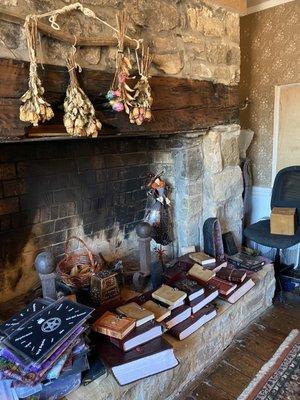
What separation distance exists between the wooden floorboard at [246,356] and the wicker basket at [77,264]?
2.28 ft

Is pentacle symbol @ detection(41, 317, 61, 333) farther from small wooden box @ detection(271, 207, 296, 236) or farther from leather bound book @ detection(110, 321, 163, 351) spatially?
small wooden box @ detection(271, 207, 296, 236)

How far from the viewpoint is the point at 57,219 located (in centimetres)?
167

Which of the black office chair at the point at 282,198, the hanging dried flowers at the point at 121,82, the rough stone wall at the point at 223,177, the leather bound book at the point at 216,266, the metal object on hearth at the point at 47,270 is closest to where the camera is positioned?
the hanging dried flowers at the point at 121,82

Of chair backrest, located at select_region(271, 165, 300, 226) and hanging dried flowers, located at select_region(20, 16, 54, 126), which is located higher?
hanging dried flowers, located at select_region(20, 16, 54, 126)

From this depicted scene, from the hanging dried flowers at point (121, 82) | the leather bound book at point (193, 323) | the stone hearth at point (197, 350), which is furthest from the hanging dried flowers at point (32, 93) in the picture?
the leather bound book at point (193, 323)

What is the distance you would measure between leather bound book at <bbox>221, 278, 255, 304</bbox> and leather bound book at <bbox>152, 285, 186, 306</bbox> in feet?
0.99

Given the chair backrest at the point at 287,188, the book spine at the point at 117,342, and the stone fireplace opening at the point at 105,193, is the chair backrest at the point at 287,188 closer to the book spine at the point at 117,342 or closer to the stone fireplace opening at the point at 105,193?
the stone fireplace opening at the point at 105,193

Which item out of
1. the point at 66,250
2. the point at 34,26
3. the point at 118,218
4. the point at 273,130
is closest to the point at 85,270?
the point at 66,250

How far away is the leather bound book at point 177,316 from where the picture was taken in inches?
55.4

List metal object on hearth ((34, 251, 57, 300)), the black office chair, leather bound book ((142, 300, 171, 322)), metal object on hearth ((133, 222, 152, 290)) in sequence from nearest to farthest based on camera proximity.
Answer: metal object on hearth ((34, 251, 57, 300)) → leather bound book ((142, 300, 171, 322)) → metal object on hearth ((133, 222, 152, 290)) → the black office chair

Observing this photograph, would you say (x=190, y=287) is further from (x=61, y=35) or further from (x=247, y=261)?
(x=61, y=35)

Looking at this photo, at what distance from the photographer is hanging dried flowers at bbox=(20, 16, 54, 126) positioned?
944mm

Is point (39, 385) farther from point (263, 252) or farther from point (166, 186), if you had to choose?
point (263, 252)

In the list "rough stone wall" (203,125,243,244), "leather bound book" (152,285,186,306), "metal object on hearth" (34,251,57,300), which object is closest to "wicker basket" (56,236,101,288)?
"metal object on hearth" (34,251,57,300)
